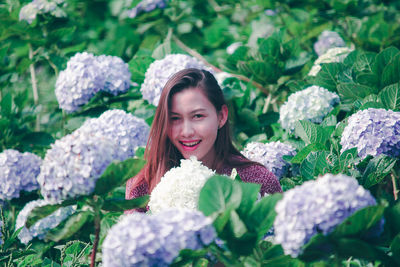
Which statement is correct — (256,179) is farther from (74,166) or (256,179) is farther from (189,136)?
(74,166)

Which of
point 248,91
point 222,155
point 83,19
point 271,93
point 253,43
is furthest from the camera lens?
point 83,19

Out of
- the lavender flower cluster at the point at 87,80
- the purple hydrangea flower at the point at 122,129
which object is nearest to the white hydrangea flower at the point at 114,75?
the lavender flower cluster at the point at 87,80

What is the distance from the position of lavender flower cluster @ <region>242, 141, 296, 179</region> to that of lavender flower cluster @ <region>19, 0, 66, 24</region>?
1507 millimetres

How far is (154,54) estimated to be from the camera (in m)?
2.84

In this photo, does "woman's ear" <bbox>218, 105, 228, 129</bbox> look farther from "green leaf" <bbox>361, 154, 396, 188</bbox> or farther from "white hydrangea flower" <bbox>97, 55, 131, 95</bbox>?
"white hydrangea flower" <bbox>97, 55, 131, 95</bbox>

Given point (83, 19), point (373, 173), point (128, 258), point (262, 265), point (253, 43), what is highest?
point (128, 258)

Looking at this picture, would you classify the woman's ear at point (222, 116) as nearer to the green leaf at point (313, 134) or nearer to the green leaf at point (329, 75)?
the green leaf at point (313, 134)

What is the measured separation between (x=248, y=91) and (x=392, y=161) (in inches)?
38.1

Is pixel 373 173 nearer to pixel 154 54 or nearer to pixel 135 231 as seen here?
pixel 135 231

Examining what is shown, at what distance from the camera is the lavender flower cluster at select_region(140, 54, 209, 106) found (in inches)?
96.3

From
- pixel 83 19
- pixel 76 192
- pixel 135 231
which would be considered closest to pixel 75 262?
pixel 76 192

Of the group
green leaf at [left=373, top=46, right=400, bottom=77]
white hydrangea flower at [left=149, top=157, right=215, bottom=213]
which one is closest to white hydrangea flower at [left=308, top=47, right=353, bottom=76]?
green leaf at [left=373, top=46, right=400, bottom=77]

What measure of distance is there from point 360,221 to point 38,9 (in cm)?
238

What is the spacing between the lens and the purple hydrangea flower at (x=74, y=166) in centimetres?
117
